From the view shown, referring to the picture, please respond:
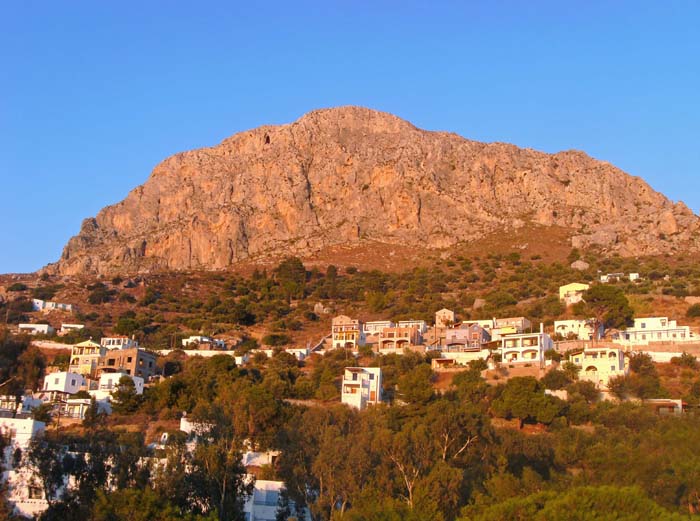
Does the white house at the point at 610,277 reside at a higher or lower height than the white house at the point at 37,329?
higher

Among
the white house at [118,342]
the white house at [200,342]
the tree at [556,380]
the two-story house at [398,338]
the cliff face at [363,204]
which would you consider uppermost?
the cliff face at [363,204]

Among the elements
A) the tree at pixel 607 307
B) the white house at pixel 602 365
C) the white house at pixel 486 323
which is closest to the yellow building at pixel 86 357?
the white house at pixel 486 323

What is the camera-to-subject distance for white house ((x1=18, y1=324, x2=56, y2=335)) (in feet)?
227

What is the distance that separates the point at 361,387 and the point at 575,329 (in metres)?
22.5

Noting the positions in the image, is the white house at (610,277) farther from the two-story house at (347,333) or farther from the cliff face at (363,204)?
the two-story house at (347,333)

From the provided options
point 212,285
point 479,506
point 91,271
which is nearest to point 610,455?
point 479,506

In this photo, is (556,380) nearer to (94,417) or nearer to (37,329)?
(94,417)

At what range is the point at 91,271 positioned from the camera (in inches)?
4114

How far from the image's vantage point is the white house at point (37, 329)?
69125 mm

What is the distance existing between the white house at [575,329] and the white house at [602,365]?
9177 millimetres

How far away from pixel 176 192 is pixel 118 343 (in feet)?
178

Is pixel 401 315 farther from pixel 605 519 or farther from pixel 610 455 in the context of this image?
pixel 605 519

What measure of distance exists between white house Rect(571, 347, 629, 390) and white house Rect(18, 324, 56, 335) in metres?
40.1

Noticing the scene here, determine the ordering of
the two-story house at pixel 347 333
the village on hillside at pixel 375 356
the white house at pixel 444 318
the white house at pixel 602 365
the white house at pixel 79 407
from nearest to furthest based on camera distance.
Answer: the white house at pixel 79 407
the village on hillside at pixel 375 356
the white house at pixel 602 365
the two-story house at pixel 347 333
the white house at pixel 444 318
